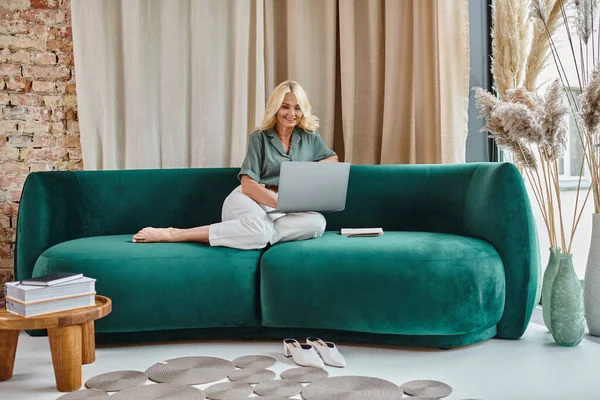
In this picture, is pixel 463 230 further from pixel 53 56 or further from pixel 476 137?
pixel 53 56

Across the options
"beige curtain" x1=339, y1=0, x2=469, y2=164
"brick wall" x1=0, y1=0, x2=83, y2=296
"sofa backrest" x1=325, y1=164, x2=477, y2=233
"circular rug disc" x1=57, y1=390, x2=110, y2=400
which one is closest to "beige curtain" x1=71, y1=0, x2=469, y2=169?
"beige curtain" x1=339, y1=0, x2=469, y2=164

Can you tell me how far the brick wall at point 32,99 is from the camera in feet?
11.4

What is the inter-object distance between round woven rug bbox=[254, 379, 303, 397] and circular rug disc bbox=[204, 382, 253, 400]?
0.04 meters

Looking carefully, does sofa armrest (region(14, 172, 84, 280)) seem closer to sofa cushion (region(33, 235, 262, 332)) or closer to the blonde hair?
sofa cushion (region(33, 235, 262, 332))

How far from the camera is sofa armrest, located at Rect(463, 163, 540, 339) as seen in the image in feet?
8.06

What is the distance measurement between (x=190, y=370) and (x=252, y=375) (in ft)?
0.77

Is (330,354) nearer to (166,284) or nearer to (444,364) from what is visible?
(444,364)

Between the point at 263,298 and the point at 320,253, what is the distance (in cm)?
30

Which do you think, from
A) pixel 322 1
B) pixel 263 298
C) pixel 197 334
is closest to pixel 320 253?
pixel 263 298

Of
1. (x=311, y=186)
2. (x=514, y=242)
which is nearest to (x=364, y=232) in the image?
(x=311, y=186)

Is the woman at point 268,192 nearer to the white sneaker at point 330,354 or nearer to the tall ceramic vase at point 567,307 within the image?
the white sneaker at point 330,354

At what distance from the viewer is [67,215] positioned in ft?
9.72

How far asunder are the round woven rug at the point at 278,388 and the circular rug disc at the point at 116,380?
1.35 feet

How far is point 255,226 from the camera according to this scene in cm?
262
